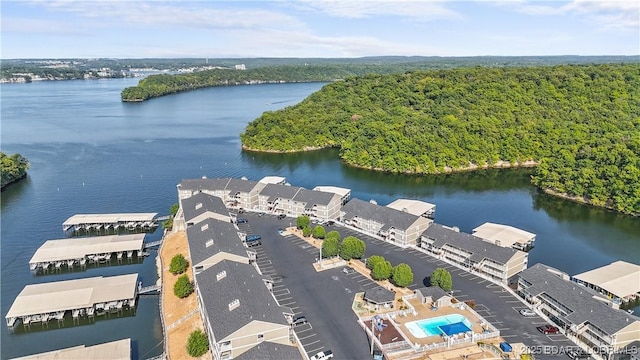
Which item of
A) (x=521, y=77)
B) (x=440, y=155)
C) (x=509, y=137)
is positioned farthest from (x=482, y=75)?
(x=440, y=155)

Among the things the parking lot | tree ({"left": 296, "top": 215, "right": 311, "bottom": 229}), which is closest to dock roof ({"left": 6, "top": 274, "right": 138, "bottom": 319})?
the parking lot

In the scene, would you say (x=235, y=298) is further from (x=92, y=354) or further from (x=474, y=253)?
(x=474, y=253)

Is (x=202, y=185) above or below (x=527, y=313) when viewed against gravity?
above

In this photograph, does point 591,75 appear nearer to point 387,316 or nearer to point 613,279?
point 613,279

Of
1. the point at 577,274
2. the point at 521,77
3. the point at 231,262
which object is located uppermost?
the point at 521,77

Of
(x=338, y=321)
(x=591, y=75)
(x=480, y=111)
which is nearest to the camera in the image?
(x=338, y=321)

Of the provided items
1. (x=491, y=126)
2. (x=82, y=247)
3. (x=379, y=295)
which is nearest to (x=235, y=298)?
(x=379, y=295)
